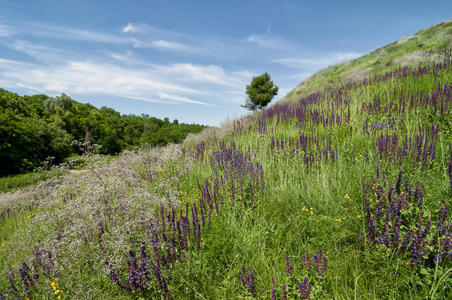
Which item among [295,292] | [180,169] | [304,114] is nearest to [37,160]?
[180,169]

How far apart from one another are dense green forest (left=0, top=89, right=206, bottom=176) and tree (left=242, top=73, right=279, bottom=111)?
2154 cm

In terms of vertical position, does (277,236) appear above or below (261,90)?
below

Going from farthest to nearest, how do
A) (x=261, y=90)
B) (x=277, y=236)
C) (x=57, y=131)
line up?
1. (x=261, y=90)
2. (x=57, y=131)
3. (x=277, y=236)

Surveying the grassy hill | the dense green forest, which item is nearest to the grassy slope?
the grassy hill

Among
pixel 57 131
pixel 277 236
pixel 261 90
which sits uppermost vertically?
pixel 261 90

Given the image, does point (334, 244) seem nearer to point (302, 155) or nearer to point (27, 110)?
point (302, 155)

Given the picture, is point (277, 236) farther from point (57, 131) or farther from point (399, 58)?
point (57, 131)

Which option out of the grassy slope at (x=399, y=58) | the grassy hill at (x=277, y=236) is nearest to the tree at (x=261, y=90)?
the grassy slope at (x=399, y=58)

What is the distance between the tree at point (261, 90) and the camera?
35.9 m

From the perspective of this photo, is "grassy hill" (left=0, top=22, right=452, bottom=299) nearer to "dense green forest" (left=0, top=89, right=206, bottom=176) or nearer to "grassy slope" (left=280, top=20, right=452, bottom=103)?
"dense green forest" (left=0, top=89, right=206, bottom=176)

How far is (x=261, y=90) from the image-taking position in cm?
3631

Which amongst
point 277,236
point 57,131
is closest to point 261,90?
point 57,131

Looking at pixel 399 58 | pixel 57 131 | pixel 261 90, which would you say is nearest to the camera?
pixel 399 58

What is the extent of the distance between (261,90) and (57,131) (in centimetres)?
3095
